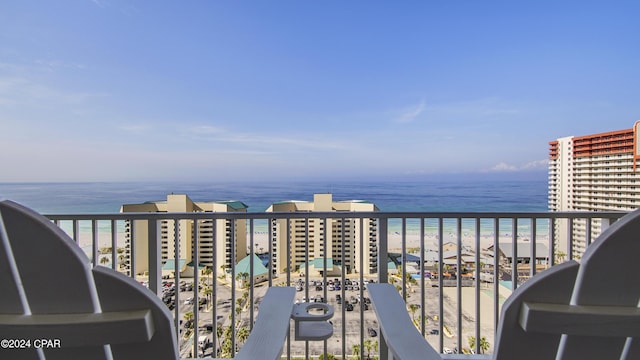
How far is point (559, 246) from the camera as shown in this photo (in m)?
2.51

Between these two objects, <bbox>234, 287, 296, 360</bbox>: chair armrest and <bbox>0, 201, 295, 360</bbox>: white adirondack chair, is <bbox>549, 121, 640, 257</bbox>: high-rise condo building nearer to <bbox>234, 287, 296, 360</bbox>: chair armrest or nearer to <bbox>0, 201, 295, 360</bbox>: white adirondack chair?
<bbox>234, 287, 296, 360</bbox>: chair armrest

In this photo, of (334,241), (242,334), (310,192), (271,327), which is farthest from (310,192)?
(271,327)

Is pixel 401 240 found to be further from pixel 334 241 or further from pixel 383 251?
pixel 334 241

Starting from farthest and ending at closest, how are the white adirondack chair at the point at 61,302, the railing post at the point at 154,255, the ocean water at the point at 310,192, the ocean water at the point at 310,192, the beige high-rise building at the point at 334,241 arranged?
the ocean water at the point at 310,192, the ocean water at the point at 310,192, the beige high-rise building at the point at 334,241, the railing post at the point at 154,255, the white adirondack chair at the point at 61,302

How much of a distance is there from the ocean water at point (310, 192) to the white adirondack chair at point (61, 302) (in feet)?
14.9

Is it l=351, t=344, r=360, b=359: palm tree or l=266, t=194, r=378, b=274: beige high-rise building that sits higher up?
l=266, t=194, r=378, b=274: beige high-rise building

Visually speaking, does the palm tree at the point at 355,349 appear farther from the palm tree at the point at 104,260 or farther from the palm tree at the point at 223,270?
the palm tree at the point at 104,260

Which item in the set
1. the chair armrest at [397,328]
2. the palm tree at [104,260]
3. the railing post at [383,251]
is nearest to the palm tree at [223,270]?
the palm tree at [104,260]

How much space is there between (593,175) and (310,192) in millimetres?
7129

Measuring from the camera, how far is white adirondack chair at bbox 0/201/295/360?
802mm

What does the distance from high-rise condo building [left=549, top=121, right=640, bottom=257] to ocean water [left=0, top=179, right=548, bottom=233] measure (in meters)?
1.30

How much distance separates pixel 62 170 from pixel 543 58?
1325 centimetres

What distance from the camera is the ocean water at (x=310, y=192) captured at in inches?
233

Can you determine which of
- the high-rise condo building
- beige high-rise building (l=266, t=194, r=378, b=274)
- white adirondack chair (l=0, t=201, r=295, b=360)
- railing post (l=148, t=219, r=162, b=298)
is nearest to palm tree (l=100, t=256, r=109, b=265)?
railing post (l=148, t=219, r=162, b=298)
